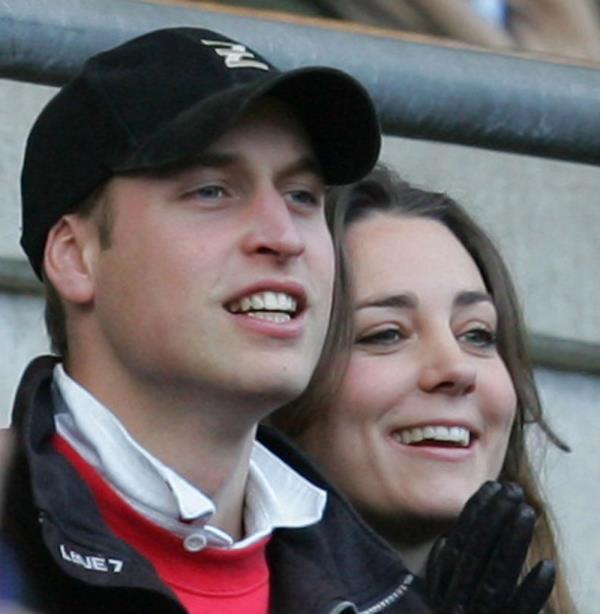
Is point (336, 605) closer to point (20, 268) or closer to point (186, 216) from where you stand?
point (186, 216)

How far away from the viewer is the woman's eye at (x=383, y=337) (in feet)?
14.1

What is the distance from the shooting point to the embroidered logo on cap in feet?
12.3

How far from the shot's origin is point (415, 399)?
13.9ft

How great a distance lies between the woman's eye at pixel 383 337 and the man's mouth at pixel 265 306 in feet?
2.09

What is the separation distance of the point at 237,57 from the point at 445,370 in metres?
0.70

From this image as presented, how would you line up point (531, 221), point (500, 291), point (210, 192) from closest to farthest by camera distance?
point (210, 192)
point (500, 291)
point (531, 221)

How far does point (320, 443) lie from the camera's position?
4312 millimetres

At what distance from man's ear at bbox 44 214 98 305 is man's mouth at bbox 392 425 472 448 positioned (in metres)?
0.70

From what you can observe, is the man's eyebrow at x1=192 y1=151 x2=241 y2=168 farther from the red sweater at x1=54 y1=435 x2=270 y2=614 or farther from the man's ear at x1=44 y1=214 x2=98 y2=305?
the red sweater at x1=54 y1=435 x2=270 y2=614

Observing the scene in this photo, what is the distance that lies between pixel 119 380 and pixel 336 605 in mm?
384

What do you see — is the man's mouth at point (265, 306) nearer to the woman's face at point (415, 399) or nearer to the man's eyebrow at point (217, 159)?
the man's eyebrow at point (217, 159)

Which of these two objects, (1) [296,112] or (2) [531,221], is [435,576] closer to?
(1) [296,112]

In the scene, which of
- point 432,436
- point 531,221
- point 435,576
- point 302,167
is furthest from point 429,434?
point 531,221

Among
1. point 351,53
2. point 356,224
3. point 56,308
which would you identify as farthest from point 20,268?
point 351,53
